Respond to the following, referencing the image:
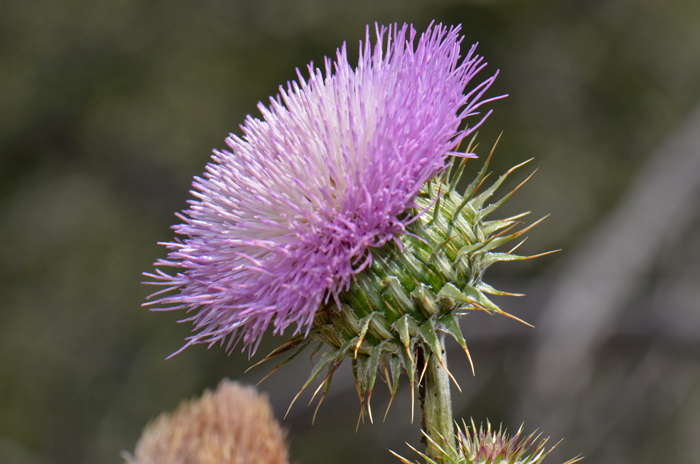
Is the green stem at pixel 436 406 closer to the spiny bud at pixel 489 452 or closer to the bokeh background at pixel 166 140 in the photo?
the spiny bud at pixel 489 452

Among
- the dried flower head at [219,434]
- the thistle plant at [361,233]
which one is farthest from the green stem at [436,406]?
the dried flower head at [219,434]

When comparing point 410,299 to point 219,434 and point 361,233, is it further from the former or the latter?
point 219,434

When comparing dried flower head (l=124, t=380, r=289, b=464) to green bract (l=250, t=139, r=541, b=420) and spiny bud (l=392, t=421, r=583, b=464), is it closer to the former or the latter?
green bract (l=250, t=139, r=541, b=420)

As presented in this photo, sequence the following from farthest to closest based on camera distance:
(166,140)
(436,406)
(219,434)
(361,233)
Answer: (166,140) < (219,434) < (436,406) < (361,233)

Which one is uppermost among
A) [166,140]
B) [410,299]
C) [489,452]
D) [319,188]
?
[166,140]

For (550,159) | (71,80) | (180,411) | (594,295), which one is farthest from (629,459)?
(71,80)

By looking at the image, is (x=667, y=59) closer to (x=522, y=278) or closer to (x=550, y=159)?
(x=550, y=159)

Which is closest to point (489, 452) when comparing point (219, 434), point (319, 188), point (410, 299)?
point (410, 299)
